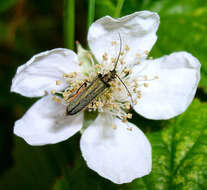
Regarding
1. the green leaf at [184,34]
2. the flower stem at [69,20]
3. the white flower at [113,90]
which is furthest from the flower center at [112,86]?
the green leaf at [184,34]

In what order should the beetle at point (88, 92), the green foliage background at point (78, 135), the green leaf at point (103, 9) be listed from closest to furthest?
the beetle at point (88, 92), the green foliage background at point (78, 135), the green leaf at point (103, 9)

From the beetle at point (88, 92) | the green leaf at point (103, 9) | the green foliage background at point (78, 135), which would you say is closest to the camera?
the beetle at point (88, 92)

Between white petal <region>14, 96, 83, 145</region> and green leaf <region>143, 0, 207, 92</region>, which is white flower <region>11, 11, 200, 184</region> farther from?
green leaf <region>143, 0, 207, 92</region>

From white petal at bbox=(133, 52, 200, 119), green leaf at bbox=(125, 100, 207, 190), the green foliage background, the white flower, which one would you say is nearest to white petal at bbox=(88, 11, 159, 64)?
the white flower

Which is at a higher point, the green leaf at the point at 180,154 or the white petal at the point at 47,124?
the white petal at the point at 47,124

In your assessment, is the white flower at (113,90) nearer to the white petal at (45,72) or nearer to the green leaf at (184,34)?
the white petal at (45,72)

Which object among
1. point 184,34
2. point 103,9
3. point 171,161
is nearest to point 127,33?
point 103,9
